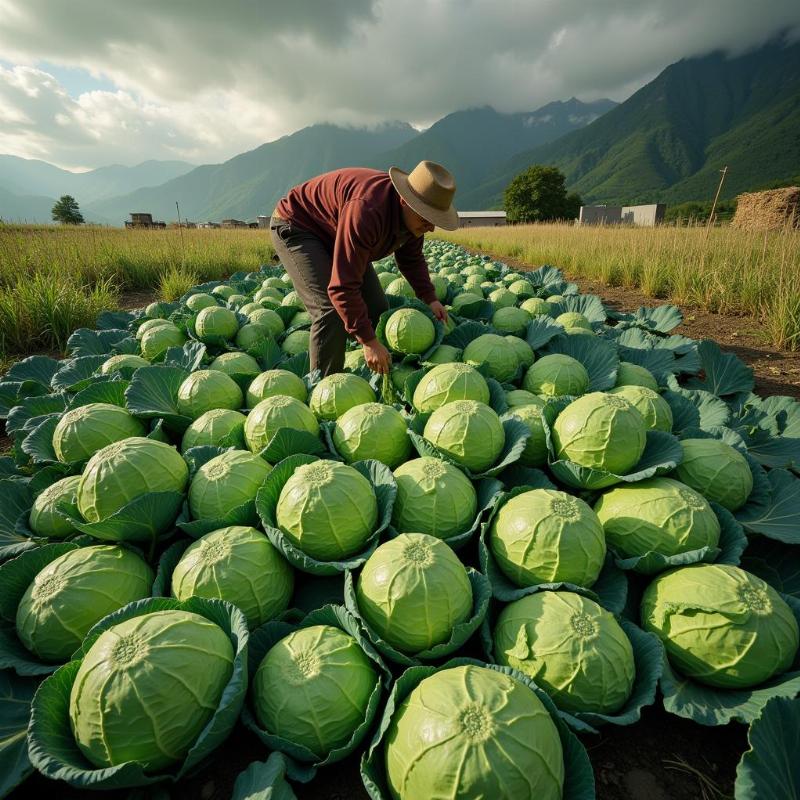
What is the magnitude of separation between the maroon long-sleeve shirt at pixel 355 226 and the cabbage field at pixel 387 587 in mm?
867

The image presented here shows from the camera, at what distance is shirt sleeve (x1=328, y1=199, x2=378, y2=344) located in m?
4.22

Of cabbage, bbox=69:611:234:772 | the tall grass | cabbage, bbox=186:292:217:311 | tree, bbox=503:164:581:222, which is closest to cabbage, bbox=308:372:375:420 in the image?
cabbage, bbox=69:611:234:772

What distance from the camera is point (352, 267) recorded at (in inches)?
168

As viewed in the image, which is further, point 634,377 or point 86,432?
point 634,377

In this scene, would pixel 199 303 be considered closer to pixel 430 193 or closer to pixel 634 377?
pixel 430 193

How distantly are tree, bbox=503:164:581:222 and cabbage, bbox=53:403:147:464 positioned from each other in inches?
2483

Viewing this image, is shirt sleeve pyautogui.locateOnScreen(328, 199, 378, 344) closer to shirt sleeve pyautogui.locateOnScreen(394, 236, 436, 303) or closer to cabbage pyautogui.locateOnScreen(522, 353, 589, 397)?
shirt sleeve pyautogui.locateOnScreen(394, 236, 436, 303)

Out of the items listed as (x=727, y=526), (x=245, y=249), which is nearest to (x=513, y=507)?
(x=727, y=526)

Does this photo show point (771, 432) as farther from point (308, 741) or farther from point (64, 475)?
point (64, 475)

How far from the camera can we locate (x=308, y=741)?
1.84m

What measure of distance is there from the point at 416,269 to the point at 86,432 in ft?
14.1

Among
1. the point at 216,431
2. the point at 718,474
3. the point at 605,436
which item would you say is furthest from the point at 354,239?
the point at 718,474

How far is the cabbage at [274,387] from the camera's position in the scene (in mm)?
3908

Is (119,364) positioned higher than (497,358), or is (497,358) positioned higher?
(119,364)
